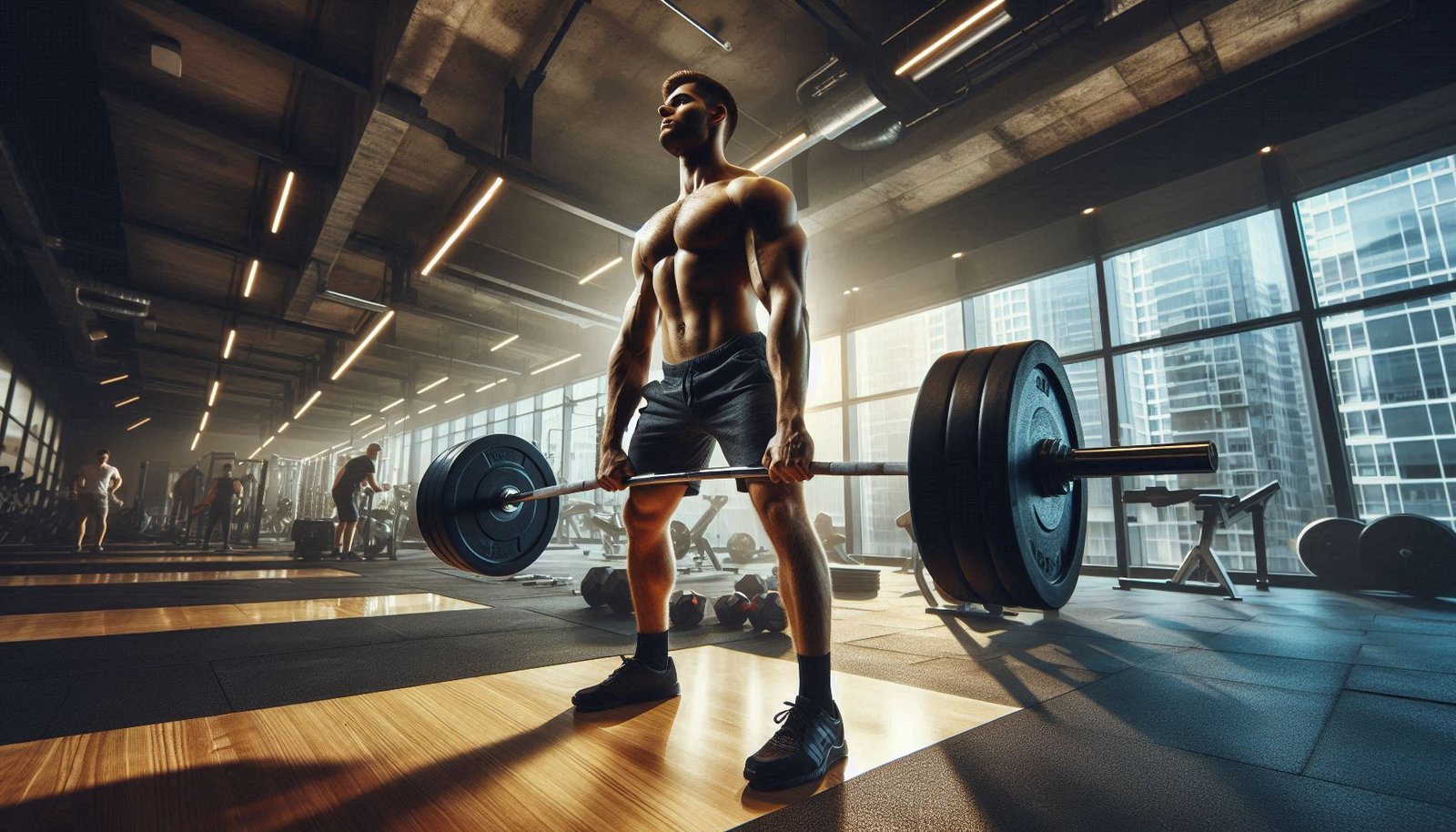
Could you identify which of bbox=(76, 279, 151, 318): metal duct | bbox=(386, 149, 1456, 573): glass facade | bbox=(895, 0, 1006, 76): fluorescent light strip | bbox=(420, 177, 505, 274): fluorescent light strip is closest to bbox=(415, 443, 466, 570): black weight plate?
bbox=(386, 149, 1456, 573): glass facade

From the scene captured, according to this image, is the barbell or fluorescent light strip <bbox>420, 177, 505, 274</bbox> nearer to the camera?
the barbell

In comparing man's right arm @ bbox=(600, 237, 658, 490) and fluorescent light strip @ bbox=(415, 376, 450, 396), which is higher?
fluorescent light strip @ bbox=(415, 376, 450, 396)

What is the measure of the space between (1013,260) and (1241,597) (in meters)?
3.49

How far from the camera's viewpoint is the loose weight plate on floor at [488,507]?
167 cm

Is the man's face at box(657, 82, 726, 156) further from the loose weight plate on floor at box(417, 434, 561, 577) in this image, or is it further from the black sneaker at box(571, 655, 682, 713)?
the black sneaker at box(571, 655, 682, 713)

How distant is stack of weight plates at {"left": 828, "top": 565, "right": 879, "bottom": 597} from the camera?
152 inches

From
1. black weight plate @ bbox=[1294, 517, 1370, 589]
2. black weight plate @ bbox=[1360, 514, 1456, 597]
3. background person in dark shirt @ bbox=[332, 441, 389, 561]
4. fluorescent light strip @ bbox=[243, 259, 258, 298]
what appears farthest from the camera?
fluorescent light strip @ bbox=[243, 259, 258, 298]

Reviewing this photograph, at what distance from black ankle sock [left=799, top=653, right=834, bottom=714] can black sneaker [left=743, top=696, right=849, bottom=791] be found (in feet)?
0.04

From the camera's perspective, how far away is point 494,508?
1.76m

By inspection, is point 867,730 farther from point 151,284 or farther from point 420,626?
point 151,284

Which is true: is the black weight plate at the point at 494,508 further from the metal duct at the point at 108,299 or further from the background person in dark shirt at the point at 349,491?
the metal duct at the point at 108,299

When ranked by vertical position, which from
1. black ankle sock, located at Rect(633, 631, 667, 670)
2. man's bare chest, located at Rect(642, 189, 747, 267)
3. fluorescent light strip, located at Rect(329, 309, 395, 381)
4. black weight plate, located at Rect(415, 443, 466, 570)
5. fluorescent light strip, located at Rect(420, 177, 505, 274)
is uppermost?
fluorescent light strip, located at Rect(420, 177, 505, 274)

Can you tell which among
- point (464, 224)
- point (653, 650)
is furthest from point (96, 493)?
point (653, 650)

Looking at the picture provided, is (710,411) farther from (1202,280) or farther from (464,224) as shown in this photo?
(1202,280)
